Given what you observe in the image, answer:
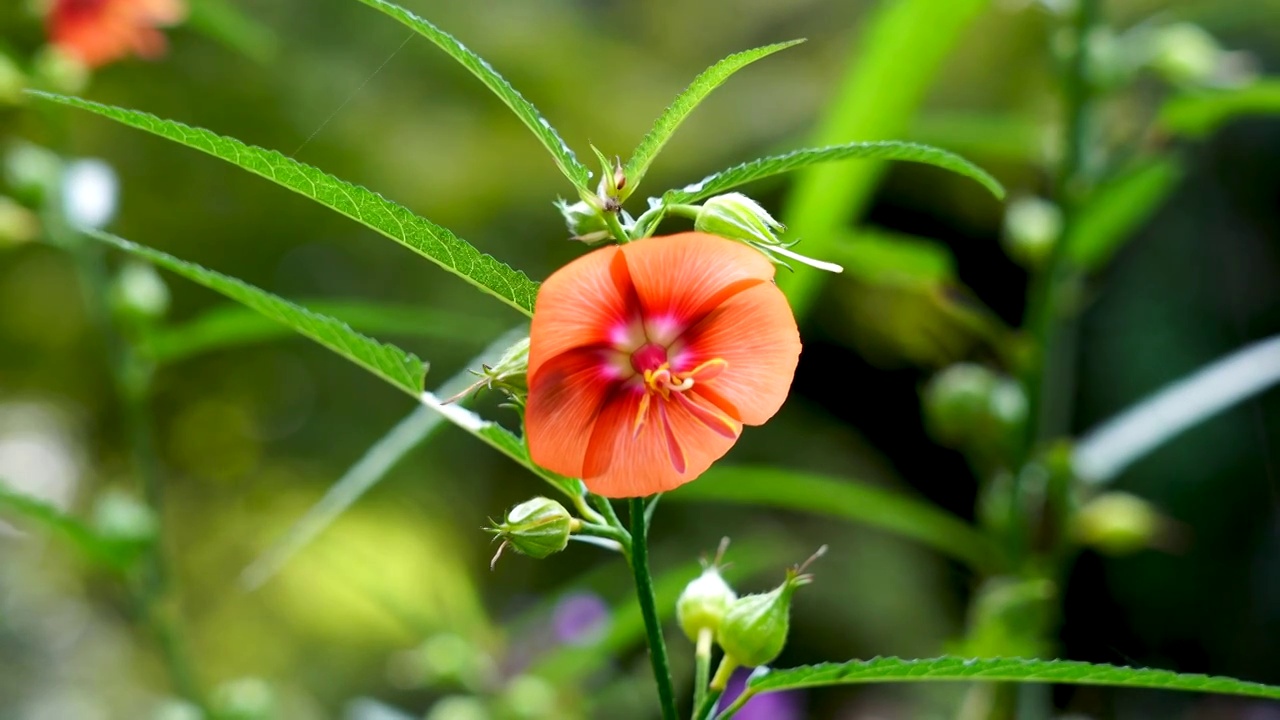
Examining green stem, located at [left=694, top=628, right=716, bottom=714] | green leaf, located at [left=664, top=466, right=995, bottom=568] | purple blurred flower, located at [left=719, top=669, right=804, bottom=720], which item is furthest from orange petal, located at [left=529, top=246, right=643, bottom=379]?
purple blurred flower, located at [left=719, top=669, right=804, bottom=720]

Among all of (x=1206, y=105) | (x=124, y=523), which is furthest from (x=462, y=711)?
(x=1206, y=105)

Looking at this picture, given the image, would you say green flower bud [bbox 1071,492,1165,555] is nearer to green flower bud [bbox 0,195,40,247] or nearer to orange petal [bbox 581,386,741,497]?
orange petal [bbox 581,386,741,497]

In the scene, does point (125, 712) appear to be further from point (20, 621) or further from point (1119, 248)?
point (1119, 248)

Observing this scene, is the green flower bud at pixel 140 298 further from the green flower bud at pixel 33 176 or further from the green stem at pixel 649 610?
the green stem at pixel 649 610

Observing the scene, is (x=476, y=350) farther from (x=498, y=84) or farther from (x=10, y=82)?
(x=498, y=84)

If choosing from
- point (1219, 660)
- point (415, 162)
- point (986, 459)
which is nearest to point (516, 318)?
point (415, 162)

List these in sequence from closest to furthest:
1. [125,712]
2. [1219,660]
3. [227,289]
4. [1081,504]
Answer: [227,289], [1081,504], [1219,660], [125,712]
